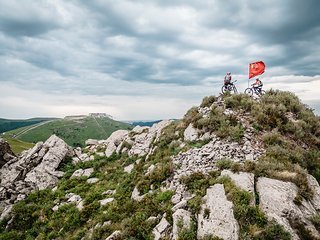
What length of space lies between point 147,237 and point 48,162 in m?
20.1

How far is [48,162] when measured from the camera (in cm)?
2875

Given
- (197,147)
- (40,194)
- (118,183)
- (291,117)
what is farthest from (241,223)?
(40,194)

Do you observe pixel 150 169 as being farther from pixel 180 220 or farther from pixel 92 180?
pixel 92 180

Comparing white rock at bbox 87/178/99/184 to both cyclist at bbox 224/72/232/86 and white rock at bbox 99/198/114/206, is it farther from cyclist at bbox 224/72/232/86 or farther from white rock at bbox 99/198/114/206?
cyclist at bbox 224/72/232/86

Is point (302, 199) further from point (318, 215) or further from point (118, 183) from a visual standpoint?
point (118, 183)

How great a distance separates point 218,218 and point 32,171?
76.0 ft

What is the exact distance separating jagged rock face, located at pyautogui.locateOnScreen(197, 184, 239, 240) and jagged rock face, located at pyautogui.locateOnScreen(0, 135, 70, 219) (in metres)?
19.2

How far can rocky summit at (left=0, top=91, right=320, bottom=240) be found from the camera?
41.1 feet

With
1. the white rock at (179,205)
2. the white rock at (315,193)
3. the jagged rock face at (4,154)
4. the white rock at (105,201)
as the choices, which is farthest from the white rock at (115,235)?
the jagged rock face at (4,154)

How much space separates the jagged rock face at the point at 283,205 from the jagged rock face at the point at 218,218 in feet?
6.48

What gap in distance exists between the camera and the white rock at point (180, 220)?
12.5m

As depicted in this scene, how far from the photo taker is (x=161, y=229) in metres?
13.1

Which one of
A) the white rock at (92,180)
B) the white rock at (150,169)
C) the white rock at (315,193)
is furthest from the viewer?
the white rock at (92,180)

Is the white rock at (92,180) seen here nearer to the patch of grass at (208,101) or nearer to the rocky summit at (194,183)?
the rocky summit at (194,183)
